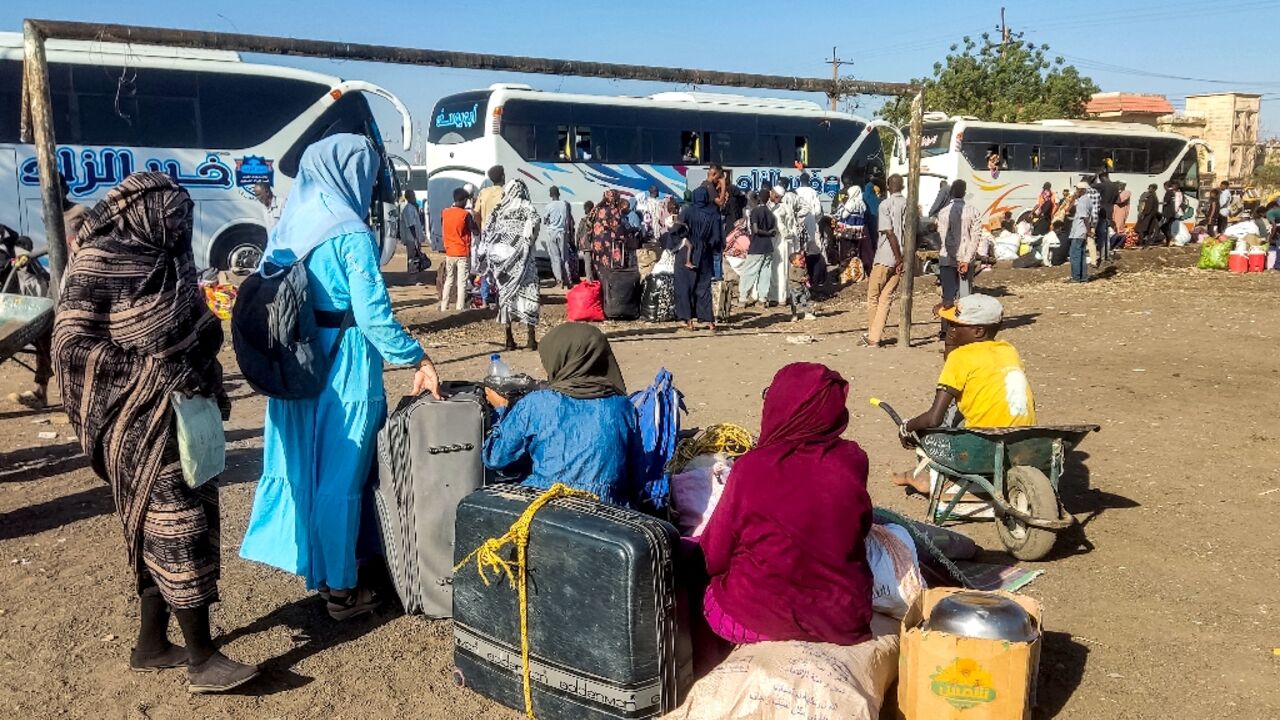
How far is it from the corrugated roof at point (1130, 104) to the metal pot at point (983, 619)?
5079 centimetres

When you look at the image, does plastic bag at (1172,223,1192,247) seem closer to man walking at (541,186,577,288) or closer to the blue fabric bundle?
man walking at (541,186,577,288)

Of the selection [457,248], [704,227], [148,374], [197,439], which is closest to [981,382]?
[197,439]

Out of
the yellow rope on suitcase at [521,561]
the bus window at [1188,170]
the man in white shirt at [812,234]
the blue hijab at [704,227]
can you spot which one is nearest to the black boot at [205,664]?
the yellow rope on suitcase at [521,561]

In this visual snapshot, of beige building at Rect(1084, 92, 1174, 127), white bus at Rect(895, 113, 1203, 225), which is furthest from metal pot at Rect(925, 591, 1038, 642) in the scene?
beige building at Rect(1084, 92, 1174, 127)

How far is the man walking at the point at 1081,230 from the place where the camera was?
16844 mm

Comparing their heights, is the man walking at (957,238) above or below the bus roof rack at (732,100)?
below

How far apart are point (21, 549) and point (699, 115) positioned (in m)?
19.0

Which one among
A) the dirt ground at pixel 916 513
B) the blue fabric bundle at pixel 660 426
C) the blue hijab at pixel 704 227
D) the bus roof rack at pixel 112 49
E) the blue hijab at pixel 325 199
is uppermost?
the bus roof rack at pixel 112 49

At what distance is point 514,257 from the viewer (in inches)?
425

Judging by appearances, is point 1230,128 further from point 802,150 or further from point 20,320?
point 20,320

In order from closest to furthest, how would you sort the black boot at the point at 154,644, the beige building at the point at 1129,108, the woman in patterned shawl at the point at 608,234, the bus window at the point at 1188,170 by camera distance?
the black boot at the point at 154,644, the woman in patterned shawl at the point at 608,234, the bus window at the point at 1188,170, the beige building at the point at 1129,108

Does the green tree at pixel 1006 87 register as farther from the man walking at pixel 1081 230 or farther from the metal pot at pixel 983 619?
the metal pot at pixel 983 619

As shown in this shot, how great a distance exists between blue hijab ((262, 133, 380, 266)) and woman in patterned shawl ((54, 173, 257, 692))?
439 mm

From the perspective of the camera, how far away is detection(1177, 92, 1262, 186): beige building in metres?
49.0
